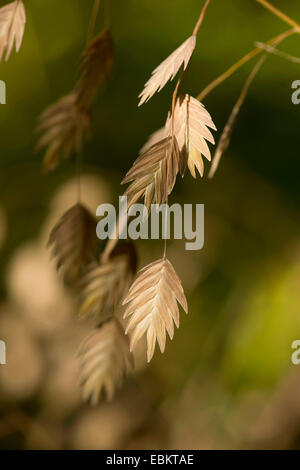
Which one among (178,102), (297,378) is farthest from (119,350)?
(297,378)

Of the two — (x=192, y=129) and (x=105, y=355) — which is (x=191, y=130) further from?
(x=105, y=355)

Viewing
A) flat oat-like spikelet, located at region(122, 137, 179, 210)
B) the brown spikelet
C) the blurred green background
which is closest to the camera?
flat oat-like spikelet, located at region(122, 137, 179, 210)

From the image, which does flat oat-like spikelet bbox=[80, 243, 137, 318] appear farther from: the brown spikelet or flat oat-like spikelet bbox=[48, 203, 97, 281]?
the brown spikelet

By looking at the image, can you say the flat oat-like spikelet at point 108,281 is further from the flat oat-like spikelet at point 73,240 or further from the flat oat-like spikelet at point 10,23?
the flat oat-like spikelet at point 10,23

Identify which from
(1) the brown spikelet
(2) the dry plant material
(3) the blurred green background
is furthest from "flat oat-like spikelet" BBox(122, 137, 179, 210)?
(3) the blurred green background

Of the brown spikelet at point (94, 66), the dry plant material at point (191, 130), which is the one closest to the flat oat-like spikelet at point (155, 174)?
the dry plant material at point (191, 130)

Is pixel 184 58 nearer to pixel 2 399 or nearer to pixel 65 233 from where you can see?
pixel 65 233
